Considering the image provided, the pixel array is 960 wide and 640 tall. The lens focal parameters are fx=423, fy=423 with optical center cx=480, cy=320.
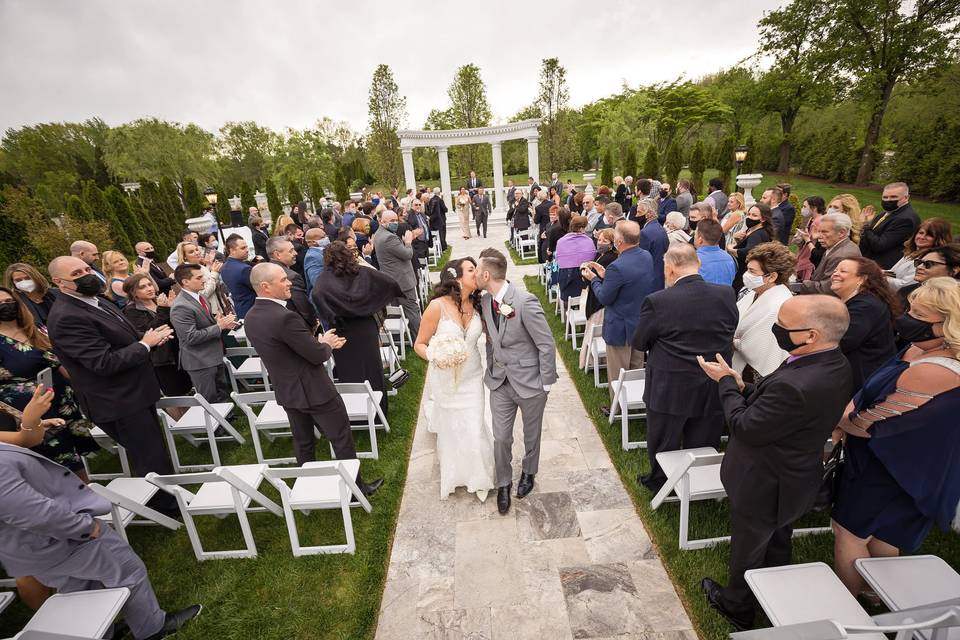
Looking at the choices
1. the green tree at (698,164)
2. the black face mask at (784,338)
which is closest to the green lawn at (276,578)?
the black face mask at (784,338)

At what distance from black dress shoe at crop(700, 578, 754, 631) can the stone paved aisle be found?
0.75 ft

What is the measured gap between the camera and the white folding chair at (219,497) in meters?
3.33

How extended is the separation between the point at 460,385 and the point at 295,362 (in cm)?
150

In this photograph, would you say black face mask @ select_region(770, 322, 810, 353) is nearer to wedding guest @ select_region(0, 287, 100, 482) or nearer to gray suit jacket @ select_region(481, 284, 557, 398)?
gray suit jacket @ select_region(481, 284, 557, 398)

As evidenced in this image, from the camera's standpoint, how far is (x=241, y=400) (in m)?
4.45

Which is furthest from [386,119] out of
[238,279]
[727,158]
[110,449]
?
[110,449]

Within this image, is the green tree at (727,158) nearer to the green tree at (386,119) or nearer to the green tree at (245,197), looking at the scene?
the green tree at (386,119)

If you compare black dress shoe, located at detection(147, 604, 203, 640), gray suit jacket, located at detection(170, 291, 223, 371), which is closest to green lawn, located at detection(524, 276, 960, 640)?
black dress shoe, located at detection(147, 604, 203, 640)

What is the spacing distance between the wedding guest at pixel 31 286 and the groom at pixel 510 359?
4.56m

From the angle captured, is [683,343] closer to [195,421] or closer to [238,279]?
[195,421]

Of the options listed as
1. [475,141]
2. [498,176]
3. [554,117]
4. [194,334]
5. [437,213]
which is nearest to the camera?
[194,334]

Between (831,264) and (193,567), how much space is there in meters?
7.04

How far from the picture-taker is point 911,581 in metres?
2.34

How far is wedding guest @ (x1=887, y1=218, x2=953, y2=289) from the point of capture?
4.43 metres
